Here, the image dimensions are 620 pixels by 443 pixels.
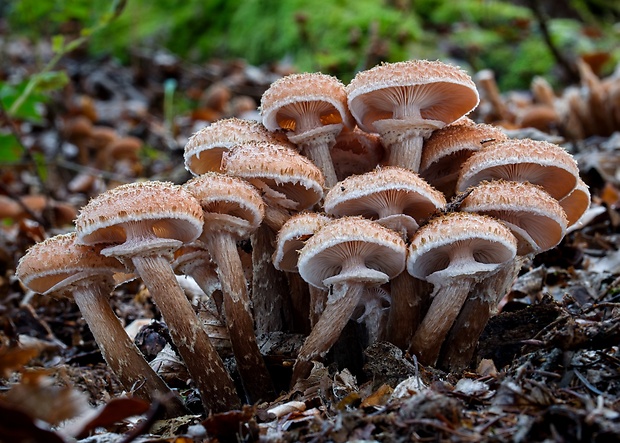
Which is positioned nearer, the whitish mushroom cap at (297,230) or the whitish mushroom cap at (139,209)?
the whitish mushroom cap at (139,209)

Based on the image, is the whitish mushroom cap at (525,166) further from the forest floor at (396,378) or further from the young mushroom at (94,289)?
the young mushroom at (94,289)

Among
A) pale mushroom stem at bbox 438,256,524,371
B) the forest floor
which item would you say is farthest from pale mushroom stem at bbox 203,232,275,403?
pale mushroom stem at bbox 438,256,524,371

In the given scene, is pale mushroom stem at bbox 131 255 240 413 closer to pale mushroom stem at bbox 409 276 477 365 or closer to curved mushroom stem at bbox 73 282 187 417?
curved mushroom stem at bbox 73 282 187 417

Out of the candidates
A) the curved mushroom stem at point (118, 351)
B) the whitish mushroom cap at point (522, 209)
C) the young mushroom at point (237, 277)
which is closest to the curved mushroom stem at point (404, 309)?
the whitish mushroom cap at point (522, 209)

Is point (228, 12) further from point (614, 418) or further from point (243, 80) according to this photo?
point (614, 418)

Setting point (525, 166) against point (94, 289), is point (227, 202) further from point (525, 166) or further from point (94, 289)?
point (525, 166)

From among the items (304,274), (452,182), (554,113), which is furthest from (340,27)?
(304,274)
